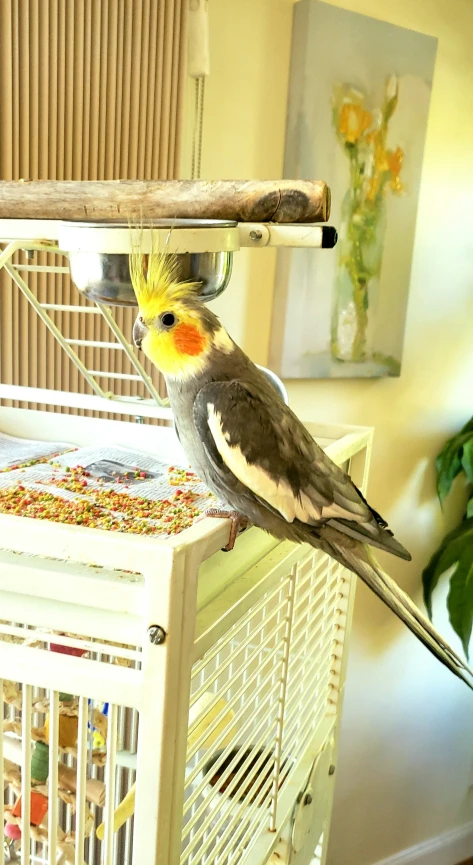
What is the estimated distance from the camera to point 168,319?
0.69m

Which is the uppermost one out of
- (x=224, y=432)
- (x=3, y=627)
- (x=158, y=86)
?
(x=158, y=86)

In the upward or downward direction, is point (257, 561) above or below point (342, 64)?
below

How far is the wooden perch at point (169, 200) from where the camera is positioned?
24.4 inches

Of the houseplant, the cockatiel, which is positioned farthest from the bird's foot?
the houseplant

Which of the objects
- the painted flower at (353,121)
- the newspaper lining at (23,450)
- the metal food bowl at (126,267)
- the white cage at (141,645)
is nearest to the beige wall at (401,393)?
the painted flower at (353,121)

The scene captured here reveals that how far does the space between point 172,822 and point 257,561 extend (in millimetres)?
306

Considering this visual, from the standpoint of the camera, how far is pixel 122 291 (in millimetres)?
721

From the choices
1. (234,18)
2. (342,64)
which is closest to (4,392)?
(234,18)

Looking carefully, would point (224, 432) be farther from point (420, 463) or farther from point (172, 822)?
point (420, 463)

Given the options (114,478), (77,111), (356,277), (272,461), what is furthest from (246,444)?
(356,277)

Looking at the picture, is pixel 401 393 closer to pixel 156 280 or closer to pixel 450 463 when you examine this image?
pixel 450 463

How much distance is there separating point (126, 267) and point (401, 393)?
4.80 feet

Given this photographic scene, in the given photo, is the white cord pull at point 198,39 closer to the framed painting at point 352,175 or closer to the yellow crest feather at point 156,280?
the framed painting at point 352,175

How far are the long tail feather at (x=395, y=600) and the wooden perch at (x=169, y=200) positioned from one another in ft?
1.19
